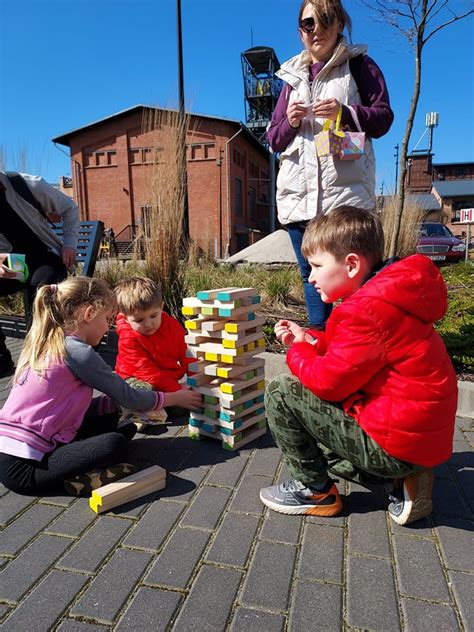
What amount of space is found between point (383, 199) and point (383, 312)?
25.2 feet

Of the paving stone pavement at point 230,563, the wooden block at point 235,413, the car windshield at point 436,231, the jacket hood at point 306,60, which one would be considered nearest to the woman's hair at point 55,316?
the paving stone pavement at point 230,563

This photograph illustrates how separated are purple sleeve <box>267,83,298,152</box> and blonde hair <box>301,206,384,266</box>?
4.60 ft

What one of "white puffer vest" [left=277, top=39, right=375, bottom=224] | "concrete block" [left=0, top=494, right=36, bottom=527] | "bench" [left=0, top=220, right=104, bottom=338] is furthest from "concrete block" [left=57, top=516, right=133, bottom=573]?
"bench" [left=0, top=220, right=104, bottom=338]

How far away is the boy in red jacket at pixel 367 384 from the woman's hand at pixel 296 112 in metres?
1.31

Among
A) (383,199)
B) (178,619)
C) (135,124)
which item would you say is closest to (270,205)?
(135,124)

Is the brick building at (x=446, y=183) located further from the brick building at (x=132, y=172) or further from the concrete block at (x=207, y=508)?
the concrete block at (x=207, y=508)

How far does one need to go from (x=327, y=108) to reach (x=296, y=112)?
22 centimetres

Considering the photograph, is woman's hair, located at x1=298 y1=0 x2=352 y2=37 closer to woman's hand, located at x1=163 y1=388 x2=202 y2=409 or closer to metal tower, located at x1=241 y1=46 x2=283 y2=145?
woman's hand, located at x1=163 y1=388 x2=202 y2=409

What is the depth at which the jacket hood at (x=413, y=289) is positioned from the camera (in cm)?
162

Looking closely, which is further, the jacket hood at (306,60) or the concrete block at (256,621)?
the jacket hood at (306,60)

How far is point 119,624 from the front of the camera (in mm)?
1373

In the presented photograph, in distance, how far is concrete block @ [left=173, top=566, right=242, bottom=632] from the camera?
137cm

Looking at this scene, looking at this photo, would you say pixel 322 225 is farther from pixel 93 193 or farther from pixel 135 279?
pixel 93 193

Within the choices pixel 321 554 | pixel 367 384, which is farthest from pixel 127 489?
pixel 367 384
